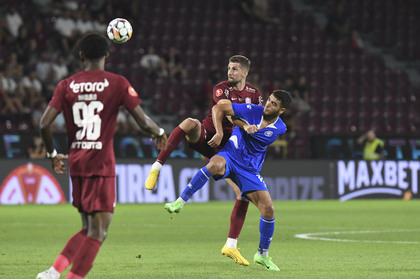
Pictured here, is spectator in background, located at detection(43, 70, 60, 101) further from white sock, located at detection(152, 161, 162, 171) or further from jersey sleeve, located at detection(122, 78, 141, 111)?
jersey sleeve, located at detection(122, 78, 141, 111)

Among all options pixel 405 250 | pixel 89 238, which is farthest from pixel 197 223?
pixel 89 238

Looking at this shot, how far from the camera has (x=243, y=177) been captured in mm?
8875

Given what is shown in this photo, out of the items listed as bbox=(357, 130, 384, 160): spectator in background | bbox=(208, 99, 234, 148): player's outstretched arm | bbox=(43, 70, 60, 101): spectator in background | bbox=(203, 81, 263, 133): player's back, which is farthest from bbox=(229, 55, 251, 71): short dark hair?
bbox=(357, 130, 384, 160): spectator in background

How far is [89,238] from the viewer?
236 inches

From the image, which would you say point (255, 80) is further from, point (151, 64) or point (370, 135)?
point (370, 135)

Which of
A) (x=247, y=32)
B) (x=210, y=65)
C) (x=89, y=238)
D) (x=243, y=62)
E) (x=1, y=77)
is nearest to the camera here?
(x=89, y=238)

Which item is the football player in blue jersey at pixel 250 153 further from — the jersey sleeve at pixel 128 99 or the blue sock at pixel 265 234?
the jersey sleeve at pixel 128 99

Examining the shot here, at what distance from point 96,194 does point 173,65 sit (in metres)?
17.9

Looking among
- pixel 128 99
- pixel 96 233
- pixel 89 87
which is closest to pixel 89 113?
pixel 89 87

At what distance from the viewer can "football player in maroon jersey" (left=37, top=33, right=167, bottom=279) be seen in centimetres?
601

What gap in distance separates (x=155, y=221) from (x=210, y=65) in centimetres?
1041

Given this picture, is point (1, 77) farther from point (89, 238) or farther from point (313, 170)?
point (89, 238)

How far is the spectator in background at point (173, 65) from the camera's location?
77.5 ft

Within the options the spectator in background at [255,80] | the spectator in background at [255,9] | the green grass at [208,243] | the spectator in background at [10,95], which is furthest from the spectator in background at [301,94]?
the spectator in background at [10,95]
